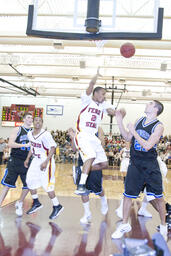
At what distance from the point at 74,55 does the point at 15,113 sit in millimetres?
11209

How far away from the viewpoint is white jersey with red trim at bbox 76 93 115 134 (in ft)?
13.3

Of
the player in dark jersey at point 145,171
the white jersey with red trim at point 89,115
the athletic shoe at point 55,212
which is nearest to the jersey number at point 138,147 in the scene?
the player in dark jersey at point 145,171

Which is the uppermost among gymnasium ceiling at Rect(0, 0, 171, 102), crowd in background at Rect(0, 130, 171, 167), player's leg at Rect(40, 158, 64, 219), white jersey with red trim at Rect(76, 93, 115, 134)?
gymnasium ceiling at Rect(0, 0, 171, 102)

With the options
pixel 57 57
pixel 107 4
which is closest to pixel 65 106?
pixel 57 57

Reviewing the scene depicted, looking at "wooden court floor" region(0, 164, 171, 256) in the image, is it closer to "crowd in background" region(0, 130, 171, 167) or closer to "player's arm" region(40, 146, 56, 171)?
"player's arm" region(40, 146, 56, 171)

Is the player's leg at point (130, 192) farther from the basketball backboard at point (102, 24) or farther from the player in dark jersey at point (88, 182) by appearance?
the basketball backboard at point (102, 24)

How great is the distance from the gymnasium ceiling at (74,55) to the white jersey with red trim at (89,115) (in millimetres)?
1076

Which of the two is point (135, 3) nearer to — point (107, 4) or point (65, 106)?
point (107, 4)

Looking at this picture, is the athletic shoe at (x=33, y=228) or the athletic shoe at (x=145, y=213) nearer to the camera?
the athletic shoe at (x=33, y=228)

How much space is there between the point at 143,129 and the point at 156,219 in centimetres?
195

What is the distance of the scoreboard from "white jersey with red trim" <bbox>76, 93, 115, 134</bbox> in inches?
670

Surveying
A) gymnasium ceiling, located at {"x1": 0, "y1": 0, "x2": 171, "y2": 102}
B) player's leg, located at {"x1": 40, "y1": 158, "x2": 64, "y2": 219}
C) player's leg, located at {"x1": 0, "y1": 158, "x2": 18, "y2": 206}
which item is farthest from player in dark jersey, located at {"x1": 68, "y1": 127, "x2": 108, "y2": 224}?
gymnasium ceiling, located at {"x1": 0, "y1": 0, "x2": 171, "y2": 102}

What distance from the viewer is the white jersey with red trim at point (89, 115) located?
4.06 m

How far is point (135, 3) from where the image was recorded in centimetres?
518
